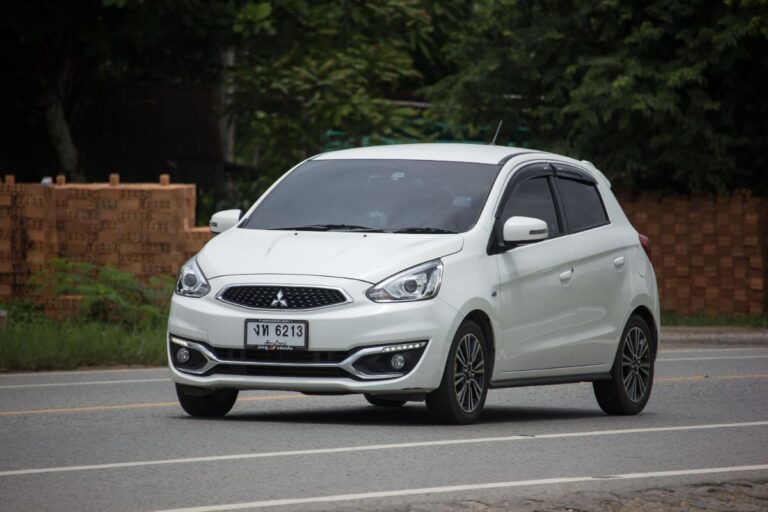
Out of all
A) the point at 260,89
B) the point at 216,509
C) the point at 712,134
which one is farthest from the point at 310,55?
the point at 216,509

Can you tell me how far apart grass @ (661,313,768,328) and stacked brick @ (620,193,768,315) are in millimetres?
561

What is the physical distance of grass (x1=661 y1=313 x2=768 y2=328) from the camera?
93.1 feet

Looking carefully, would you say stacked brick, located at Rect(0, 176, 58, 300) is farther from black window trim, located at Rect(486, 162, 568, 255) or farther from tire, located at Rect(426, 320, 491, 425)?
tire, located at Rect(426, 320, 491, 425)

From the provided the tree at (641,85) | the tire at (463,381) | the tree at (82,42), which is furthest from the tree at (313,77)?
the tire at (463,381)

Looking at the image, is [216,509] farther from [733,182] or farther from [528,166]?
[733,182]

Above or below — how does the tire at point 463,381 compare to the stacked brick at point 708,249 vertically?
above

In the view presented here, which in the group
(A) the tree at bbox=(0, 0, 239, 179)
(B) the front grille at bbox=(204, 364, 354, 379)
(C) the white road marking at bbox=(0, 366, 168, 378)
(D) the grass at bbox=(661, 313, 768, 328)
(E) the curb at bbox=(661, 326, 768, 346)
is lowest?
(D) the grass at bbox=(661, 313, 768, 328)

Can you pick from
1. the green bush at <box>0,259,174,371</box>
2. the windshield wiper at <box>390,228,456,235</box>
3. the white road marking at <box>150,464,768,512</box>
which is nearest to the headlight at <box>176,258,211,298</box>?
the windshield wiper at <box>390,228,456,235</box>

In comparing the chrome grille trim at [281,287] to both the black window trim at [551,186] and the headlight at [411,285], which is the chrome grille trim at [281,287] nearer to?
the headlight at [411,285]

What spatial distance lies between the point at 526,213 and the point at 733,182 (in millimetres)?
19154

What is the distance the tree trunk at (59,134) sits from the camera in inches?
1292

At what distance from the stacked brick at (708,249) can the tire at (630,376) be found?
687 inches

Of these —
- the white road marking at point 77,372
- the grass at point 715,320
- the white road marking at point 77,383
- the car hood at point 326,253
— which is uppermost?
the car hood at point 326,253

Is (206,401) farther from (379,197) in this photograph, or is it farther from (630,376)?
(630,376)
